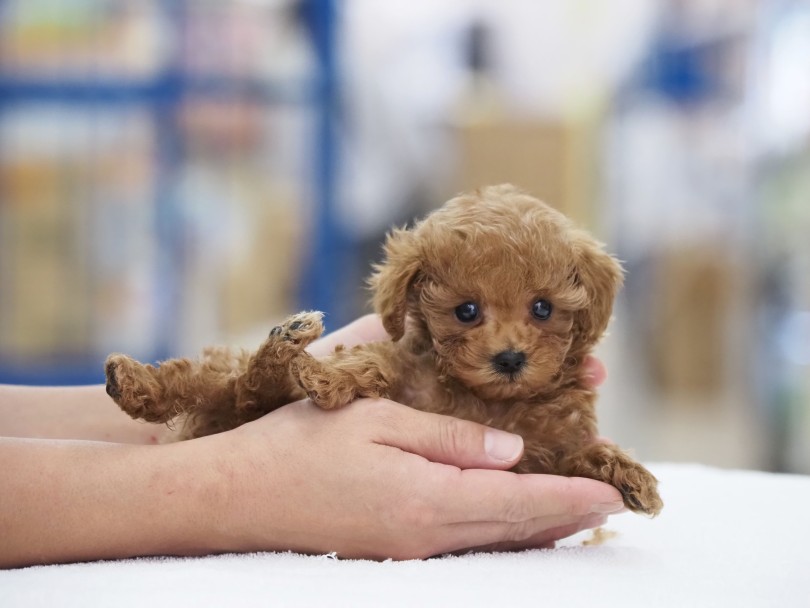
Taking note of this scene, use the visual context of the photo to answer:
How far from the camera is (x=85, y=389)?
2135mm

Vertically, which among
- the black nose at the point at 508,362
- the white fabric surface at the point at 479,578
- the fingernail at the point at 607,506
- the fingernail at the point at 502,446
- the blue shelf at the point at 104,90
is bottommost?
the white fabric surface at the point at 479,578

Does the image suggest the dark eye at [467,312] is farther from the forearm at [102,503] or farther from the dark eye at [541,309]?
the forearm at [102,503]

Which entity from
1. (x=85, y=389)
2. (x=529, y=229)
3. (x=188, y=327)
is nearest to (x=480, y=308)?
(x=529, y=229)

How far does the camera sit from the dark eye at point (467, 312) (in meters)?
1.63

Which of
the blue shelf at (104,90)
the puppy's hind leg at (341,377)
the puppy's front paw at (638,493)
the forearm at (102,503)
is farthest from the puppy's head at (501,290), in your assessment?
the blue shelf at (104,90)

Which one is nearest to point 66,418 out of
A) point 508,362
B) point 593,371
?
point 508,362

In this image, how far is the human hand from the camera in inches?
61.0

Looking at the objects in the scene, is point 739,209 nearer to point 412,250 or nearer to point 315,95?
point 315,95

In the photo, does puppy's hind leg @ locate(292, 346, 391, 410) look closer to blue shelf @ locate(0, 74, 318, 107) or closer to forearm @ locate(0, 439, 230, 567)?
forearm @ locate(0, 439, 230, 567)

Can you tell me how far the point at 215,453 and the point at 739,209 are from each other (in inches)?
245

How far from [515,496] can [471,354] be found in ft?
0.84

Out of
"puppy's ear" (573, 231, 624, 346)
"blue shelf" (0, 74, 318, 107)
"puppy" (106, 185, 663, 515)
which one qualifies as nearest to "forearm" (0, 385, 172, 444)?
"puppy" (106, 185, 663, 515)

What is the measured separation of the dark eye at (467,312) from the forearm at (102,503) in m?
0.50

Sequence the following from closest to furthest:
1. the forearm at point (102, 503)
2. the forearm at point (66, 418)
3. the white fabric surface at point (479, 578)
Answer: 1. the white fabric surface at point (479, 578)
2. the forearm at point (102, 503)
3. the forearm at point (66, 418)
